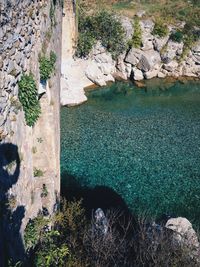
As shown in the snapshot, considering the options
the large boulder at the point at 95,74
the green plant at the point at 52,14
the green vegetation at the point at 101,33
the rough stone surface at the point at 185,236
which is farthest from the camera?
the green vegetation at the point at 101,33

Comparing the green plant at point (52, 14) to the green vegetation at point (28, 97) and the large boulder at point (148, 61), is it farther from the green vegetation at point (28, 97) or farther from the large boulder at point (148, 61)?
the large boulder at point (148, 61)

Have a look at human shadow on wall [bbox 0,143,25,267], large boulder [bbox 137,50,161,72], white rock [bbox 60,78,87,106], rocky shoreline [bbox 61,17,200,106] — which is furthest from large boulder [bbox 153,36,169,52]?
human shadow on wall [bbox 0,143,25,267]

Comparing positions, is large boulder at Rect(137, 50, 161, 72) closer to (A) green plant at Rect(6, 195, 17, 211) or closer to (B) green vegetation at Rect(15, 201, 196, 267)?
(B) green vegetation at Rect(15, 201, 196, 267)

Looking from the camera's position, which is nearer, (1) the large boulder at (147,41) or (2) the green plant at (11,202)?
(2) the green plant at (11,202)

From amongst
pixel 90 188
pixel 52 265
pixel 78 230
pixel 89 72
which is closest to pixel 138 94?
pixel 89 72

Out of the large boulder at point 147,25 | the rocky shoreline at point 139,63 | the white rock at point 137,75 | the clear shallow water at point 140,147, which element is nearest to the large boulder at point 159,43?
the rocky shoreline at point 139,63

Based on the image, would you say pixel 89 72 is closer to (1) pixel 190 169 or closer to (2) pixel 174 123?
(2) pixel 174 123

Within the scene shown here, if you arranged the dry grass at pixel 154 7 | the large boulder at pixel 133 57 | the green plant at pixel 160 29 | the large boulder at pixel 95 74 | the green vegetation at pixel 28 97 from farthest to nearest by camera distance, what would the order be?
the dry grass at pixel 154 7 → the green plant at pixel 160 29 → the large boulder at pixel 133 57 → the large boulder at pixel 95 74 → the green vegetation at pixel 28 97
